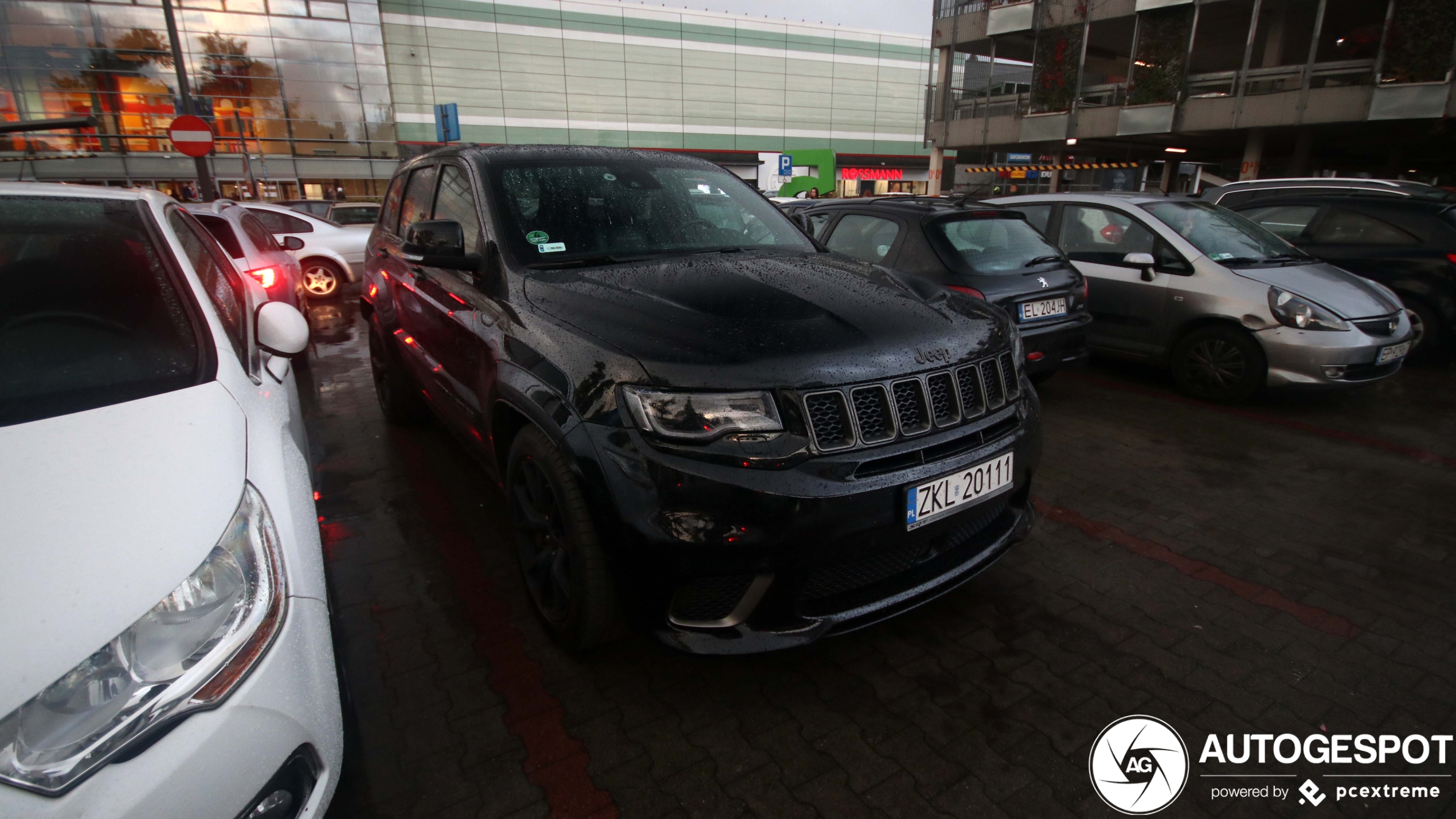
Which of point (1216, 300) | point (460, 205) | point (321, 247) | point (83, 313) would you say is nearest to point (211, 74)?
point (321, 247)

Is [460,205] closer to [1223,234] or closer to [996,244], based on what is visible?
[996,244]

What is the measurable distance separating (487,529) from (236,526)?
206 cm

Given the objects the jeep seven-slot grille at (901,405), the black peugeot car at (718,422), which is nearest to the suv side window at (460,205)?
the black peugeot car at (718,422)

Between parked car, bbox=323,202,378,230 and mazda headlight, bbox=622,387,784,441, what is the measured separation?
12.9 meters

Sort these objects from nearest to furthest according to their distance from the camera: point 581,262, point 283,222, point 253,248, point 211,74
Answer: point 581,262 < point 253,248 < point 283,222 < point 211,74

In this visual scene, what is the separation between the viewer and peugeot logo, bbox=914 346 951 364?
7.35ft

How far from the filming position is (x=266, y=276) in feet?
19.8

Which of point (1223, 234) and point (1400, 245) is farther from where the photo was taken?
point (1400, 245)

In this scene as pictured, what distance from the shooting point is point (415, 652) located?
8.55 feet

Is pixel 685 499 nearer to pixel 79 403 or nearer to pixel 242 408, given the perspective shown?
pixel 242 408

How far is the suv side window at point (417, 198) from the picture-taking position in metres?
3.79

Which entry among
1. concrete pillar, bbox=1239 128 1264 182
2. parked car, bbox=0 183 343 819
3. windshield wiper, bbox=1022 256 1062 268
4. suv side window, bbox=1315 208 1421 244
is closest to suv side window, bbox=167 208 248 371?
parked car, bbox=0 183 343 819

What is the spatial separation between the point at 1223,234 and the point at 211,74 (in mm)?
35496

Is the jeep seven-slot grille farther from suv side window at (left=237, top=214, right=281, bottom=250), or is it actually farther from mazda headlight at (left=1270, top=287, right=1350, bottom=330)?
suv side window at (left=237, top=214, right=281, bottom=250)
